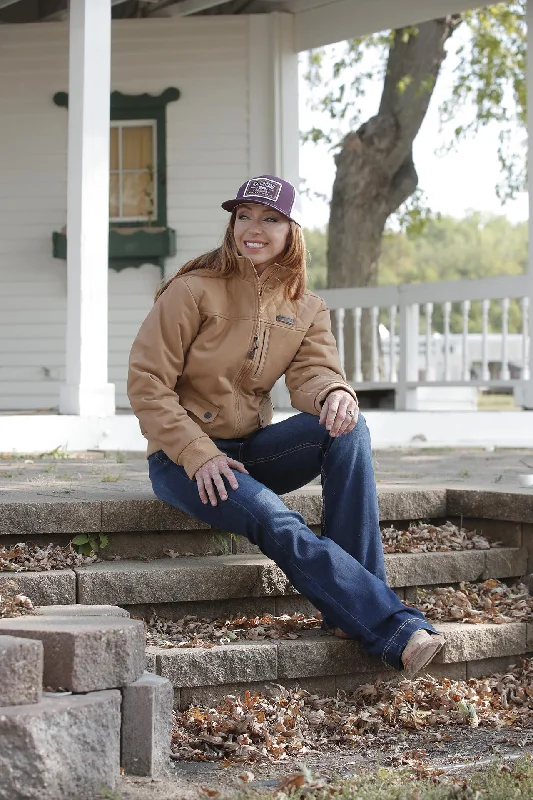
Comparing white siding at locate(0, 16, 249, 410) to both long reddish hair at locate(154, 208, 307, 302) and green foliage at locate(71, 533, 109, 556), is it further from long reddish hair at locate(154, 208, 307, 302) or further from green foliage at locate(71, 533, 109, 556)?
green foliage at locate(71, 533, 109, 556)

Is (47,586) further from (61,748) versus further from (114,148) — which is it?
(114,148)

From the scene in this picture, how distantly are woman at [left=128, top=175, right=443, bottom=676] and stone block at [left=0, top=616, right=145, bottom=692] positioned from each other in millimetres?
A: 738

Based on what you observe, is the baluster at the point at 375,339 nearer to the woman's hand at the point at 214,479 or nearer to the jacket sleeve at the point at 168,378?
the jacket sleeve at the point at 168,378

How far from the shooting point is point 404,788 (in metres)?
2.66

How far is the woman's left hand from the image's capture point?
3.62 meters

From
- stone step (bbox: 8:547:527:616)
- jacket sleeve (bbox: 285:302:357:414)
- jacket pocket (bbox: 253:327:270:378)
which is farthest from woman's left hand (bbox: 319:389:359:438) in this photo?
stone step (bbox: 8:547:527:616)

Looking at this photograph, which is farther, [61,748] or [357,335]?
[357,335]

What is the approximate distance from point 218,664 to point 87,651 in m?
0.69

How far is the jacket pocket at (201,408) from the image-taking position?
380 cm

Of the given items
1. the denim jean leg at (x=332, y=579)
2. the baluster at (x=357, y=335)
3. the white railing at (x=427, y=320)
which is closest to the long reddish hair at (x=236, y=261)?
the denim jean leg at (x=332, y=579)

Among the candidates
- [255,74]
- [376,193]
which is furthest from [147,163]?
[376,193]

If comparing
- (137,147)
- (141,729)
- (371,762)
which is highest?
(137,147)

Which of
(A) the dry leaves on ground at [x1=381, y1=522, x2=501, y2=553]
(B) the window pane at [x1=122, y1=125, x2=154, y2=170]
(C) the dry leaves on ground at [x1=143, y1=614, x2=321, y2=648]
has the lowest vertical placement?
(C) the dry leaves on ground at [x1=143, y1=614, x2=321, y2=648]

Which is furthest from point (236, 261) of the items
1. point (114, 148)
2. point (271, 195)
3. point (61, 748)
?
point (114, 148)
